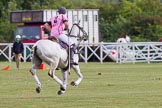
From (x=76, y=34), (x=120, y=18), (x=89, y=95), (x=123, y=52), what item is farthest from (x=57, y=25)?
(x=120, y=18)

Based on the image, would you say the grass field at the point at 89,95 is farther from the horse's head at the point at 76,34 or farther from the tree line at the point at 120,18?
the tree line at the point at 120,18

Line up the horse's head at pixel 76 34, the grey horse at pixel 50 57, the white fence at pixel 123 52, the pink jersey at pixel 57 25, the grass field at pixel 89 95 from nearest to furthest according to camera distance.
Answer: the grass field at pixel 89 95 → the grey horse at pixel 50 57 → the pink jersey at pixel 57 25 → the horse's head at pixel 76 34 → the white fence at pixel 123 52

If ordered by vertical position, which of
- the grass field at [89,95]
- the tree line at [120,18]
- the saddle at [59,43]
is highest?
the saddle at [59,43]

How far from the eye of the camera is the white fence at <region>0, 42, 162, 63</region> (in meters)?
51.7

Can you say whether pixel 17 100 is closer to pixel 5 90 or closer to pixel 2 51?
pixel 5 90

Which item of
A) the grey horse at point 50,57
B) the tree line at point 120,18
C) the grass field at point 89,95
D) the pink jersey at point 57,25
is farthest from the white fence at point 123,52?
the grey horse at point 50,57

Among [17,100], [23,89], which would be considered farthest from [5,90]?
[17,100]

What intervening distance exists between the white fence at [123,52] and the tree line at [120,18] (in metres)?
14.7

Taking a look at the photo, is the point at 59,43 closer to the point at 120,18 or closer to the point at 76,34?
the point at 76,34

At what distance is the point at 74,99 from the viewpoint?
20031 mm

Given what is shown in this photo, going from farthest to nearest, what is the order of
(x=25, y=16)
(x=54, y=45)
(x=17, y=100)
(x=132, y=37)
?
1. (x=132, y=37)
2. (x=25, y=16)
3. (x=54, y=45)
4. (x=17, y=100)

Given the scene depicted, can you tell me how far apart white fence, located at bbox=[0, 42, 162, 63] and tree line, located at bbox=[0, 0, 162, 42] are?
14.7 m

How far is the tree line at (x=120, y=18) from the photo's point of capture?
7288cm

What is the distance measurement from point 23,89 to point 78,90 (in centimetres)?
174
